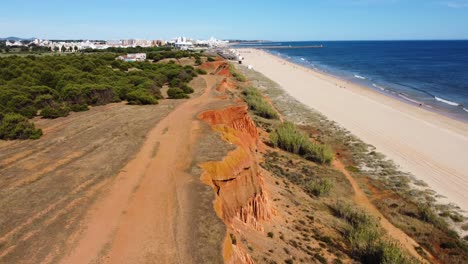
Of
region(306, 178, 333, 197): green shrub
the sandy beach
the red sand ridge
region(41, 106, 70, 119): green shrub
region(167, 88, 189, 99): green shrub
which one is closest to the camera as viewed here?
region(306, 178, 333, 197): green shrub

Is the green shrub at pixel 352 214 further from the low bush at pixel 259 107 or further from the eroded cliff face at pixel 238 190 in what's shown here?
the low bush at pixel 259 107

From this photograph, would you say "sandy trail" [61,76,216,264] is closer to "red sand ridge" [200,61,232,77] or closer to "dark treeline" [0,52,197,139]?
"dark treeline" [0,52,197,139]

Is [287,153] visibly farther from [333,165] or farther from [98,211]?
[98,211]

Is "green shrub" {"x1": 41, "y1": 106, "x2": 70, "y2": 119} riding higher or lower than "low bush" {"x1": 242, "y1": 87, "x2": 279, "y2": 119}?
higher

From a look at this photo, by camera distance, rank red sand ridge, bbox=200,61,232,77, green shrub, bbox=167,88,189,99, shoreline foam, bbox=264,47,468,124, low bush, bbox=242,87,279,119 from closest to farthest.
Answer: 1. green shrub, bbox=167,88,189,99
2. low bush, bbox=242,87,279,119
3. shoreline foam, bbox=264,47,468,124
4. red sand ridge, bbox=200,61,232,77

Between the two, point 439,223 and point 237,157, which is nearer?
point 237,157

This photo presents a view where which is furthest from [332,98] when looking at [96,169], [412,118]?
[96,169]

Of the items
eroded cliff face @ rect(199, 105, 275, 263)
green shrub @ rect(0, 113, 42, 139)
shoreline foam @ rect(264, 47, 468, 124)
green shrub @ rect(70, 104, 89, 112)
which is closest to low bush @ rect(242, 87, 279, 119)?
green shrub @ rect(70, 104, 89, 112)
